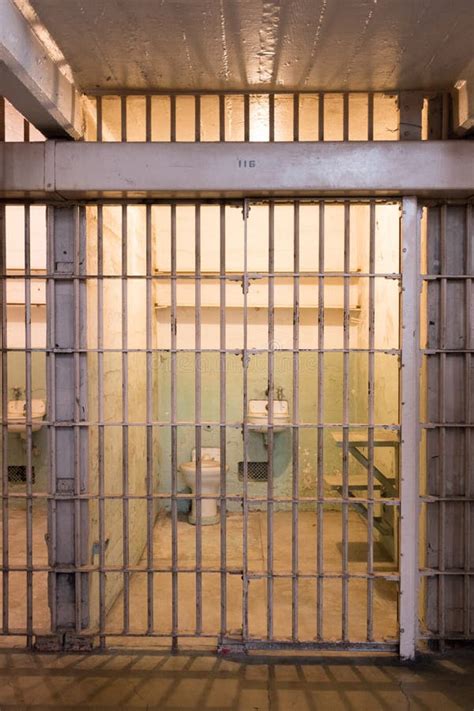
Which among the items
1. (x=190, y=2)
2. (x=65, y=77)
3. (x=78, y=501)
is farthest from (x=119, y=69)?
(x=78, y=501)

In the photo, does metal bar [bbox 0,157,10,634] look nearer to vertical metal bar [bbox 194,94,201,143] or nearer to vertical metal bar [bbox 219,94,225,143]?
vertical metal bar [bbox 194,94,201,143]

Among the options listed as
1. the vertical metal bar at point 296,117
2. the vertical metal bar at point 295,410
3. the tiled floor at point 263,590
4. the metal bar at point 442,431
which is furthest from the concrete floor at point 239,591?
the vertical metal bar at point 296,117

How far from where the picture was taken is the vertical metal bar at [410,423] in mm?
3328

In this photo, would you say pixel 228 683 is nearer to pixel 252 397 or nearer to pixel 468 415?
pixel 468 415

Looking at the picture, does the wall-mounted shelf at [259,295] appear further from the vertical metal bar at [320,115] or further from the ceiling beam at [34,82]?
the ceiling beam at [34,82]

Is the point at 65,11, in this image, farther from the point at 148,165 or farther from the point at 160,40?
the point at 148,165

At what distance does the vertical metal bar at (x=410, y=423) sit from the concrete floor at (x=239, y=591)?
0.28m

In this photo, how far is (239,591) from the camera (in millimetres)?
4219

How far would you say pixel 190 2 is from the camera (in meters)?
2.45

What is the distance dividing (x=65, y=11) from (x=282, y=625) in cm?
357

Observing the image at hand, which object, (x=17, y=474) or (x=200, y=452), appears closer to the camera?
(x=200, y=452)

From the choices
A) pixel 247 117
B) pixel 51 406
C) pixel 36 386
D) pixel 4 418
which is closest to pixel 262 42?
pixel 247 117

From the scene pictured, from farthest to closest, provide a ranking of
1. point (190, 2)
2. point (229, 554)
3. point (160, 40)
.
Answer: point (229, 554) → point (160, 40) → point (190, 2)

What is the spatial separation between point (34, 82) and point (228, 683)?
3.08 meters
